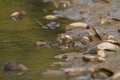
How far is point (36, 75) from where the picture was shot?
18.0 ft

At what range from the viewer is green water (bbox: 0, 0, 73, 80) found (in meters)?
5.84

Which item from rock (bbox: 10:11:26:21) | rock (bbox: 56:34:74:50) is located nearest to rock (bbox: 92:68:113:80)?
rock (bbox: 56:34:74:50)

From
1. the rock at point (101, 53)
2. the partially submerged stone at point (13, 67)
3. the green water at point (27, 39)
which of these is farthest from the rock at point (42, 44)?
the partially submerged stone at point (13, 67)

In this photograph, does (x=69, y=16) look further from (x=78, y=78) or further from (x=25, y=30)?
(x=78, y=78)

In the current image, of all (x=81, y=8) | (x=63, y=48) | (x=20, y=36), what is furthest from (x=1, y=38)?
(x=81, y=8)

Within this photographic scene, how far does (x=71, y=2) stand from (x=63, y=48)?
3.65 m

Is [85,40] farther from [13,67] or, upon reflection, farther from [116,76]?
[116,76]

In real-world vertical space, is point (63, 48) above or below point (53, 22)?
below

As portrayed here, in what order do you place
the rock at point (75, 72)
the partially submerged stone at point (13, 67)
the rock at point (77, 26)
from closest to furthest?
the rock at point (75, 72)
the partially submerged stone at point (13, 67)
the rock at point (77, 26)

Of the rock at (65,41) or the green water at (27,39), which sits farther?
the rock at (65,41)

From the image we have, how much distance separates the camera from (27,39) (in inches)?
288

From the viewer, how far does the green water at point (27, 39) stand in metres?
5.84

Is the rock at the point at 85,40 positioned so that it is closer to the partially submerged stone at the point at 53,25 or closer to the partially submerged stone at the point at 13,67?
the partially submerged stone at the point at 53,25

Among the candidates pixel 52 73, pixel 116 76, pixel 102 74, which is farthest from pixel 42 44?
pixel 116 76
